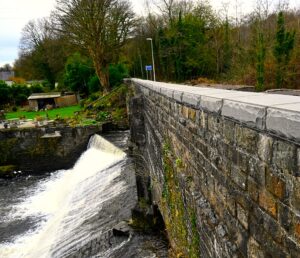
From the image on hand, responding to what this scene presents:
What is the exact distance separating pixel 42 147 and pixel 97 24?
11907mm

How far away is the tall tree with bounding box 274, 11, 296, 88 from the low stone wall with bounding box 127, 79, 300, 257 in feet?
38.8

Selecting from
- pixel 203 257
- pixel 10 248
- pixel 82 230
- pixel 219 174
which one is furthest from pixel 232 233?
pixel 10 248

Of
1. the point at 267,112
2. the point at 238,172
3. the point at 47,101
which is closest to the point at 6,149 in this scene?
the point at 47,101

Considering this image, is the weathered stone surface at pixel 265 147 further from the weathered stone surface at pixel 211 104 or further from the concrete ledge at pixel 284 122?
the weathered stone surface at pixel 211 104

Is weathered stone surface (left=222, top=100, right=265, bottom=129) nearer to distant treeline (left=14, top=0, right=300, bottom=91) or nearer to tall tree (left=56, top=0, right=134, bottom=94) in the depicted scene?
distant treeline (left=14, top=0, right=300, bottom=91)

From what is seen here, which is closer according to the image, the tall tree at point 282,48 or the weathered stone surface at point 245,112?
the weathered stone surface at point 245,112

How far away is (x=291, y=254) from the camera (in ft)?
5.78

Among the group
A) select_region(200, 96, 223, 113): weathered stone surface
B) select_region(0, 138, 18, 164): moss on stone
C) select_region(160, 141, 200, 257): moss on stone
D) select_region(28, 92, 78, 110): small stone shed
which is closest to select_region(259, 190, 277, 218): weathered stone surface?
select_region(200, 96, 223, 113): weathered stone surface

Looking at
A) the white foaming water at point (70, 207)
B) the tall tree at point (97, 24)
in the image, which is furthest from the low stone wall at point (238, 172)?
the tall tree at point (97, 24)

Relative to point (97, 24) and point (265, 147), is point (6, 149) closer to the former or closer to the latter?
point (97, 24)

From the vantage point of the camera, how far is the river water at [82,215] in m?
8.38

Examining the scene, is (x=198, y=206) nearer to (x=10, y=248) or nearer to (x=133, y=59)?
(x=10, y=248)

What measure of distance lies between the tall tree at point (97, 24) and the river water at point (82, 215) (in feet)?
42.9

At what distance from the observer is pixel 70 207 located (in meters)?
11.8
